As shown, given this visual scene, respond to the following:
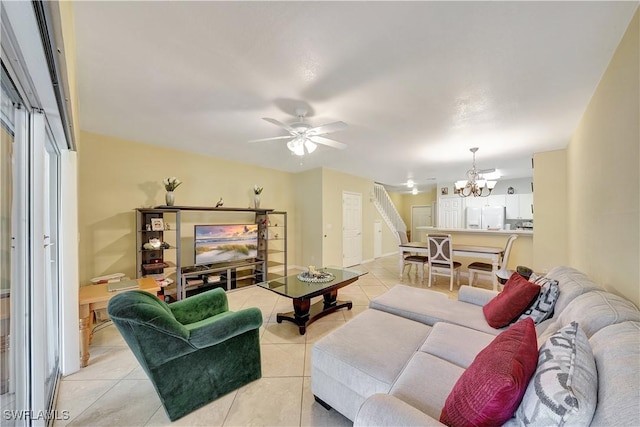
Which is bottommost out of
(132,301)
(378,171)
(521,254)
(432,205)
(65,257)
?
(521,254)

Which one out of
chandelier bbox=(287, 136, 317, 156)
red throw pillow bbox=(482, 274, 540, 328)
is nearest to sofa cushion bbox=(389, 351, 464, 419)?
red throw pillow bbox=(482, 274, 540, 328)

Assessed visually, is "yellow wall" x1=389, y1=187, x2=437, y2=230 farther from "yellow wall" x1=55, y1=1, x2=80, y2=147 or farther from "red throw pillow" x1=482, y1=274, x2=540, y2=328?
"yellow wall" x1=55, y1=1, x2=80, y2=147

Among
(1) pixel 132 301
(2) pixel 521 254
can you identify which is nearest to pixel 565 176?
(2) pixel 521 254

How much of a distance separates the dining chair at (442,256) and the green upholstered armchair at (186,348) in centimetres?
351

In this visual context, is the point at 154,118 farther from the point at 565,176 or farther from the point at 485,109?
the point at 565,176

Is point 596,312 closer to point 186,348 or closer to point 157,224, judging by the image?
point 186,348

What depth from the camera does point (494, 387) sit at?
82 cm

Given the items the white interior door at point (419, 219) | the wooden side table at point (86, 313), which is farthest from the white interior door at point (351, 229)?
the wooden side table at point (86, 313)

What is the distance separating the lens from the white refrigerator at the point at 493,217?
687cm

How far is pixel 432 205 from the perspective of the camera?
9445 millimetres

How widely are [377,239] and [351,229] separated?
155cm

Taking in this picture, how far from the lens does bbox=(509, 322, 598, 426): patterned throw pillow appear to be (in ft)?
2.23

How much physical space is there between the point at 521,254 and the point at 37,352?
19.8 feet

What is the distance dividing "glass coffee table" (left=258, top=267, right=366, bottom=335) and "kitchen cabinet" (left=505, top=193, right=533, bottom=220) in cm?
617
